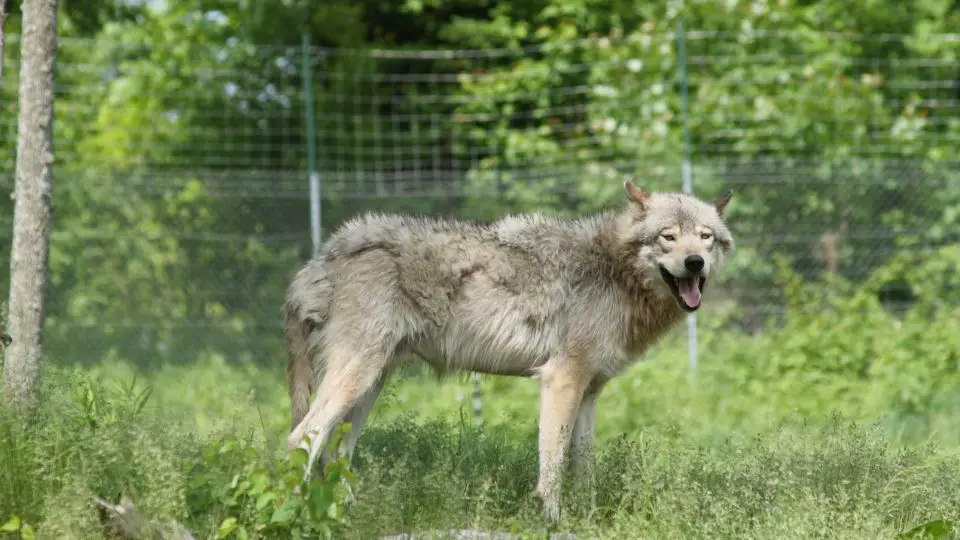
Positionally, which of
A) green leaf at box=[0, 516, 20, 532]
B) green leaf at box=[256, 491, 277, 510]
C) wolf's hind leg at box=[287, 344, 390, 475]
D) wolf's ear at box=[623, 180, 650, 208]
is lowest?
green leaf at box=[0, 516, 20, 532]

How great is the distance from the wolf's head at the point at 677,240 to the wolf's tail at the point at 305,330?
1555mm

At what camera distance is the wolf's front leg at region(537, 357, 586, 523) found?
5820 mm

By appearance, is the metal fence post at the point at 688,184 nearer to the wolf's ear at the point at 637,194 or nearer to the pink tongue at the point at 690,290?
the wolf's ear at the point at 637,194

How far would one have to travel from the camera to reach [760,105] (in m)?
12.2

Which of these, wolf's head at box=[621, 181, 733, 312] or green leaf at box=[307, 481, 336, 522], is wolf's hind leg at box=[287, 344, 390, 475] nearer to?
green leaf at box=[307, 481, 336, 522]

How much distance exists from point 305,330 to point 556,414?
124cm

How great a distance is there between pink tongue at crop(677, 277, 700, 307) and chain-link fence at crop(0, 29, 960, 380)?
481 cm

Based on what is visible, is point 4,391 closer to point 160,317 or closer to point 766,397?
point 160,317

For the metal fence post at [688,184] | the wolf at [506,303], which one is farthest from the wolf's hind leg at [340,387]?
the metal fence post at [688,184]

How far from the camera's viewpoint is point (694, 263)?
20.1ft

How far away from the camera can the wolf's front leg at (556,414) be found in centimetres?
582

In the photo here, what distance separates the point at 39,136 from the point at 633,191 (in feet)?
9.37

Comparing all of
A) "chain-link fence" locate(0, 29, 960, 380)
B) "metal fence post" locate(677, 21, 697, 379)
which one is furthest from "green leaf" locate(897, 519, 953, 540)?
"chain-link fence" locate(0, 29, 960, 380)

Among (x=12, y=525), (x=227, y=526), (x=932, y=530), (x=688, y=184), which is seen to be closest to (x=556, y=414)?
(x=932, y=530)
